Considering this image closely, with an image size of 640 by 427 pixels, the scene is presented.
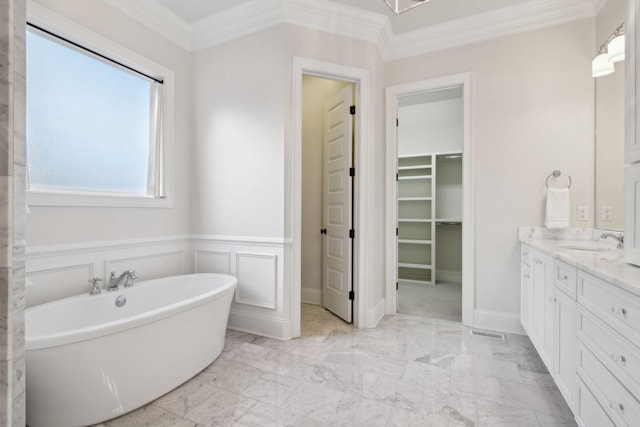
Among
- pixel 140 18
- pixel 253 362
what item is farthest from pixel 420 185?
pixel 140 18

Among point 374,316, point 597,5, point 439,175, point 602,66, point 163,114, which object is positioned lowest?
point 374,316

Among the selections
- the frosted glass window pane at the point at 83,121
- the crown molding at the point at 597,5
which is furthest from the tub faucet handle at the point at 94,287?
the crown molding at the point at 597,5

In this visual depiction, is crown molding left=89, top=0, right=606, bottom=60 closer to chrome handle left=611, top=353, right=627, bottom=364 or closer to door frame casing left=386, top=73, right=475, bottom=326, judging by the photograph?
door frame casing left=386, top=73, right=475, bottom=326

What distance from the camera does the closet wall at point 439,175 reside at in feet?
15.1

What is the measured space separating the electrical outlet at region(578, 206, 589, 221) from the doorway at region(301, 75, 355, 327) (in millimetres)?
1961

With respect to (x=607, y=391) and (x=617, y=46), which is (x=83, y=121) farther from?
(x=617, y=46)

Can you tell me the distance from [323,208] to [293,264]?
3.61 ft

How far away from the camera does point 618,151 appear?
2213 millimetres

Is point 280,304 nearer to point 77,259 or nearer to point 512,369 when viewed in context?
point 77,259

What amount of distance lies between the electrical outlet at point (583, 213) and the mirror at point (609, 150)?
57mm

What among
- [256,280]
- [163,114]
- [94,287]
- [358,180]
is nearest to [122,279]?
[94,287]

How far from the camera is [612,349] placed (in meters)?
1.12

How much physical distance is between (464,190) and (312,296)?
6.97 ft

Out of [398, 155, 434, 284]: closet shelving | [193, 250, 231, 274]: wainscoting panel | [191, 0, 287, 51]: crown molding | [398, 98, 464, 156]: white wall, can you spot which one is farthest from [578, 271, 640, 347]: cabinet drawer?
[398, 98, 464, 156]: white wall
